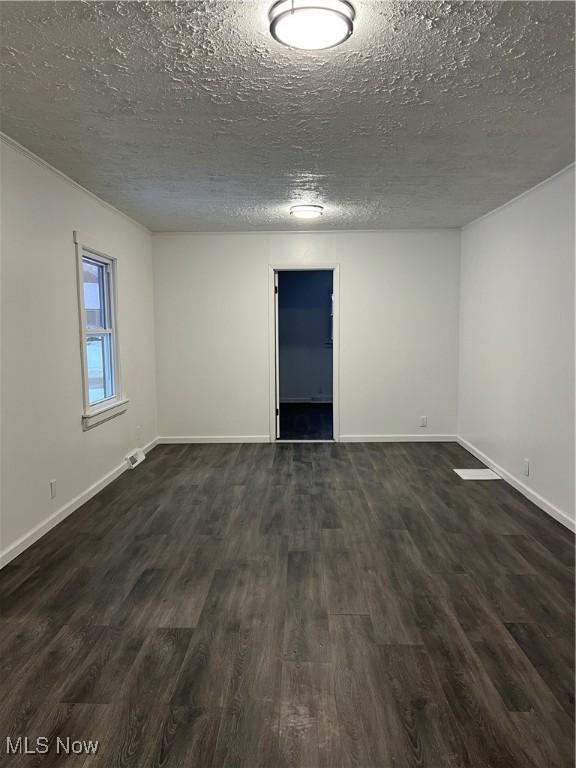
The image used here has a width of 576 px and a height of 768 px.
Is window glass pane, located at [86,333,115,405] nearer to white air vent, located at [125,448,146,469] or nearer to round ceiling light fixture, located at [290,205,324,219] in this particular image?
white air vent, located at [125,448,146,469]

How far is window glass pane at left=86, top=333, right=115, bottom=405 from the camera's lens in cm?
450

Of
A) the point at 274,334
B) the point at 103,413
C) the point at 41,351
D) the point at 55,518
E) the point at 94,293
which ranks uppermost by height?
the point at 94,293

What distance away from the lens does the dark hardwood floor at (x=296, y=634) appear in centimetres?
174

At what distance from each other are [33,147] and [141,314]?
8.65ft

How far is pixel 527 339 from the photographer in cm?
411

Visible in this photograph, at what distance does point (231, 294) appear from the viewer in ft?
19.9

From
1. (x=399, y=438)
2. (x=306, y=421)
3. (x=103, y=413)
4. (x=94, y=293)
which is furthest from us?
(x=306, y=421)

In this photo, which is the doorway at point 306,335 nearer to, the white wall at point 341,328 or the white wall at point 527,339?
the white wall at point 341,328

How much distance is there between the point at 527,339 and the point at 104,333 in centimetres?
366

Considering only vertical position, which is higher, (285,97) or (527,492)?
(285,97)

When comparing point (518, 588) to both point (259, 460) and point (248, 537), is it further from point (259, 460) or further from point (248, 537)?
point (259, 460)

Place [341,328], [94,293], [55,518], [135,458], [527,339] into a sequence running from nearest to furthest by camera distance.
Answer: [55,518]
[527,339]
[94,293]
[135,458]
[341,328]
